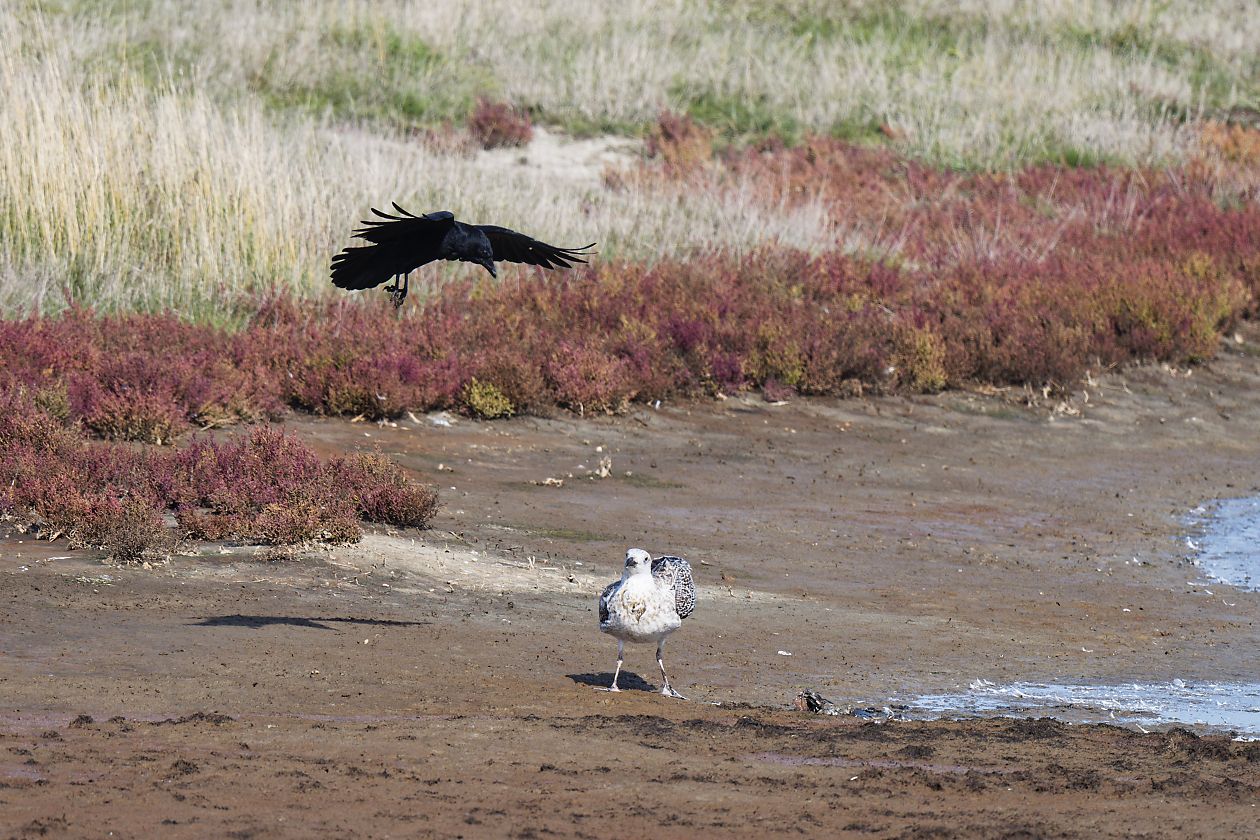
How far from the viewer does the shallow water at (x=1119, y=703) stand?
23.2 feet

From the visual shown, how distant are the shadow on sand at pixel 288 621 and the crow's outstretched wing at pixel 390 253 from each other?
5.11 ft

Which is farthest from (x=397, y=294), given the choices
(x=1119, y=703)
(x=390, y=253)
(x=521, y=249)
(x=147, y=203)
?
(x=147, y=203)

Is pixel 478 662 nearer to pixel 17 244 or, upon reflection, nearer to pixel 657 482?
pixel 657 482

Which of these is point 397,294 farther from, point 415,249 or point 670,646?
point 670,646

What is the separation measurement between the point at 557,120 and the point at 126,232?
10.0 metres

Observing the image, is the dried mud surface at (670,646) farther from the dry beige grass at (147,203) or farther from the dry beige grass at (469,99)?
the dry beige grass at (469,99)

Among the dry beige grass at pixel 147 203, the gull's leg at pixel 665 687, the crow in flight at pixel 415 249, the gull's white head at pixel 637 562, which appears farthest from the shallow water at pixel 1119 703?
the dry beige grass at pixel 147 203

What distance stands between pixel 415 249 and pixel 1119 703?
3727 mm

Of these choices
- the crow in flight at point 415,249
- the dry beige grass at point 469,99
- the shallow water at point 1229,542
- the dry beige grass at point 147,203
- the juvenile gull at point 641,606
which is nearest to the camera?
the juvenile gull at point 641,606

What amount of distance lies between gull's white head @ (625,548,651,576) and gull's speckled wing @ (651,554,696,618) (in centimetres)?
12

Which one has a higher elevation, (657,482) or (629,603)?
(629,603)

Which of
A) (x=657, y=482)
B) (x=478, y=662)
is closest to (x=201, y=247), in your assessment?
(x=657, y=482)

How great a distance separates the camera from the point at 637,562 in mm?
6996

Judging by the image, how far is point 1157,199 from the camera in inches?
802
